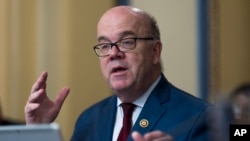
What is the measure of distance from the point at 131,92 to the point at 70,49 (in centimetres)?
132

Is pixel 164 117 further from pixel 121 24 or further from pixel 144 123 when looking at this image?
pixel 121 24

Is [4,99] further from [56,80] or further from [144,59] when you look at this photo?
[144,59]

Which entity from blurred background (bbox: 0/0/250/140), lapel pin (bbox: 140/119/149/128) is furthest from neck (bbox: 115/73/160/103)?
blurred background (bbox: 0/0/250/140)

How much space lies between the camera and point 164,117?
1.69m

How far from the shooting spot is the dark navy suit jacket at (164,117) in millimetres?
1567

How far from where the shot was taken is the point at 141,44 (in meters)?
1.80

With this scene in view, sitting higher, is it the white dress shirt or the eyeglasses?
the eyeglasses

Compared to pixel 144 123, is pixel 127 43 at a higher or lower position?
higher

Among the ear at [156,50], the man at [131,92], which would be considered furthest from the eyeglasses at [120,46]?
the ear at [156,50]

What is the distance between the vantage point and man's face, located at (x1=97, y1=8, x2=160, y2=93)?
1712 mm

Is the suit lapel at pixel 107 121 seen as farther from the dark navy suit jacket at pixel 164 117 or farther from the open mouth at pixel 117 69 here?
the open mouth at pixel 117 69

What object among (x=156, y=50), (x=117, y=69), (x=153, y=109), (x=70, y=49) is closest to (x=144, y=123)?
(x=153, y=109)

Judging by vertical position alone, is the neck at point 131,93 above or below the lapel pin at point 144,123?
above

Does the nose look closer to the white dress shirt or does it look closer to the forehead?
the forehead
